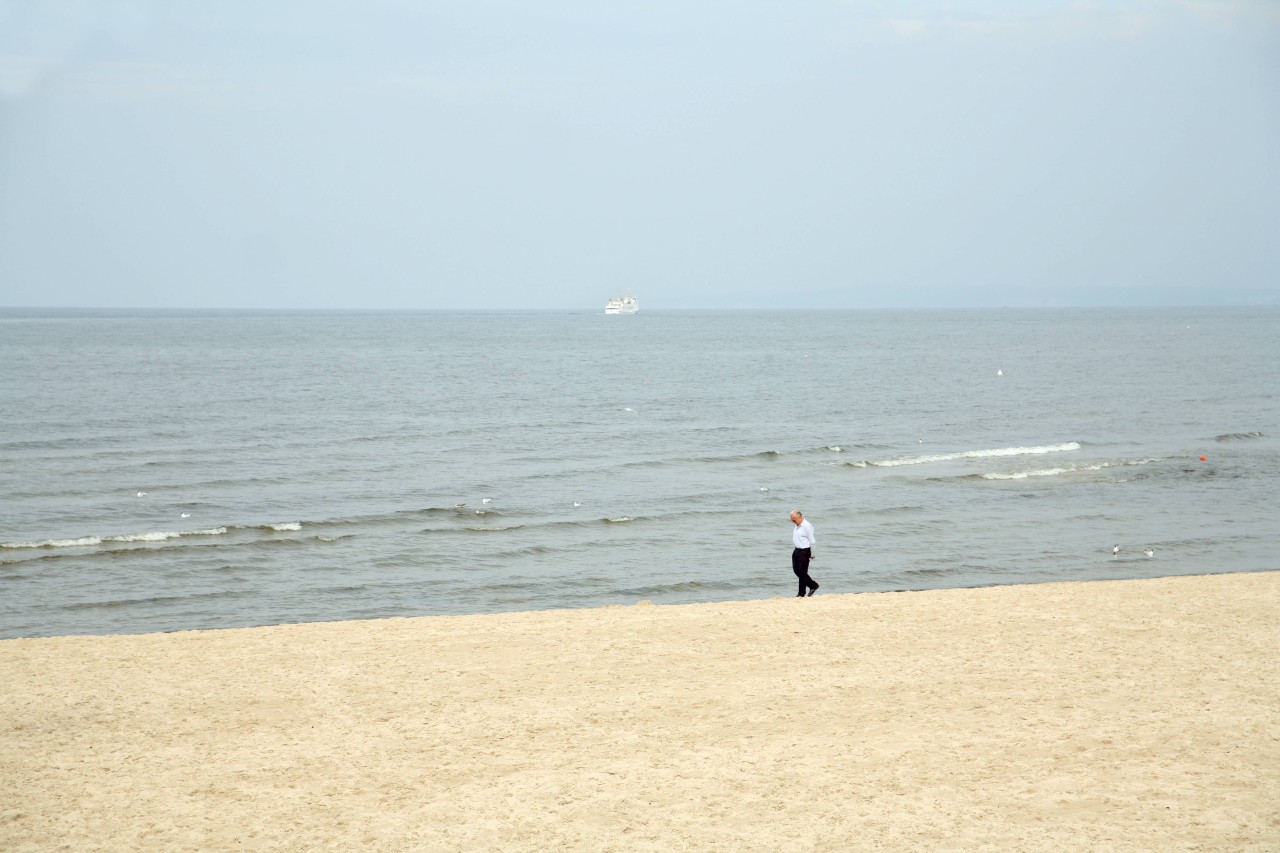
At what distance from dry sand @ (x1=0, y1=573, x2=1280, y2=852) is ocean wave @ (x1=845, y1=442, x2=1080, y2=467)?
729 inches

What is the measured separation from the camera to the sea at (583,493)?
69.8 feet

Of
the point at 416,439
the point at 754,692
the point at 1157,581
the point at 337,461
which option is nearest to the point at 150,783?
the point at 754,692

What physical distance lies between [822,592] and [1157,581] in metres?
5.41

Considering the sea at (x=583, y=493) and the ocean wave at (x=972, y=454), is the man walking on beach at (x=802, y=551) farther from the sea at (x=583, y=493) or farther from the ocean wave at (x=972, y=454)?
the ocean wave at (x=972, y=454)

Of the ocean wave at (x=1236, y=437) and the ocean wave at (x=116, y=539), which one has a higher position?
the ocean wave at (x=1236, y=437)

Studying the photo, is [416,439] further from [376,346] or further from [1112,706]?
[376,346]

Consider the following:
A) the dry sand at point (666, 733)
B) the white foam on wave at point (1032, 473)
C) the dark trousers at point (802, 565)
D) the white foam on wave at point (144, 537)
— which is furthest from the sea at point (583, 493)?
the dry sand at point (666, 733)

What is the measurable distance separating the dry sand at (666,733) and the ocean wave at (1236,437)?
25.2 metres

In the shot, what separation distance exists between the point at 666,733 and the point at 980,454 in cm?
2725

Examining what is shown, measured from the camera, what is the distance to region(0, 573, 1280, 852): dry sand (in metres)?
9.25

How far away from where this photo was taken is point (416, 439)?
4084 cm

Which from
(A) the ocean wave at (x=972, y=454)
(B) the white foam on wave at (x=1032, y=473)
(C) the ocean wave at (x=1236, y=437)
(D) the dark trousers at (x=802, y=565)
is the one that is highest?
(D) the dark trousers at (x=802, y=565)

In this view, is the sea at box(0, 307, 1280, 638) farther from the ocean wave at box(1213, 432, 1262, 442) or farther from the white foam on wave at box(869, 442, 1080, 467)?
the white foam on wave at box(869, 442, 1080, 467)

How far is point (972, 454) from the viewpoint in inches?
1431
